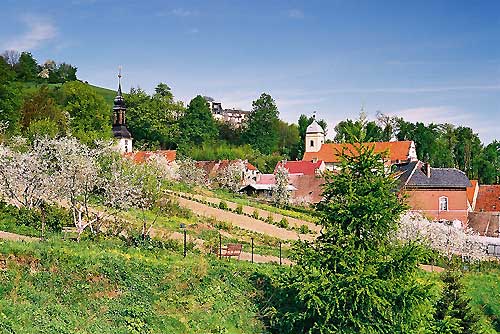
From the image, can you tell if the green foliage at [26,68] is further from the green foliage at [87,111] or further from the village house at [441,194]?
the village house at [441,194]

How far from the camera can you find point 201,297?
18844mm

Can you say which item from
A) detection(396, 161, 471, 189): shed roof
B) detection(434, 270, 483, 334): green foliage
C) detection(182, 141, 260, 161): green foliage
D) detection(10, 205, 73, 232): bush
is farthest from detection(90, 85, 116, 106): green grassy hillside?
detection(434, 270, 483, 334): green foliage

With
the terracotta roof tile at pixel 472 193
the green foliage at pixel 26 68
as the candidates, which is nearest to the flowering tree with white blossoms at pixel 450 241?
the terracotta roof tile at pixel 472 193

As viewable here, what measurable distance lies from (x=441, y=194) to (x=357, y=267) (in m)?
33.6

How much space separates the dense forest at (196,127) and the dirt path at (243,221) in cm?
1417

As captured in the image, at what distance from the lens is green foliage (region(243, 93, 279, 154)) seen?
94.5 m

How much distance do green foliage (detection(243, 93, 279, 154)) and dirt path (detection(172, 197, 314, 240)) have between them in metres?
52.3

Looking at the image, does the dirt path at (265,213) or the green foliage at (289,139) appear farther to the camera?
the green foliage at (289,139)

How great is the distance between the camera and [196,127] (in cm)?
8531

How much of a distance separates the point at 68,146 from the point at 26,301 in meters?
13.4

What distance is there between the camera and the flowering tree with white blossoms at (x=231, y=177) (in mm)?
61469

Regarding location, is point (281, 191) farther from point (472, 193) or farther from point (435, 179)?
point (472, 193)

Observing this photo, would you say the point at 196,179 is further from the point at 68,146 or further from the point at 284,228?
the point at 68,146

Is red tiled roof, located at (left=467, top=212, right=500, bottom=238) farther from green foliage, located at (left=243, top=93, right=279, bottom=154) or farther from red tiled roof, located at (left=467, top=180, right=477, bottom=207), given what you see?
green foliage, located at (left=243, top=93, right=279, bottom=154)
